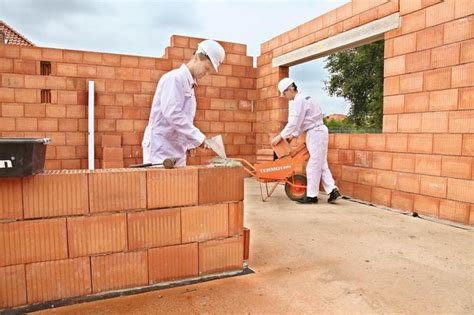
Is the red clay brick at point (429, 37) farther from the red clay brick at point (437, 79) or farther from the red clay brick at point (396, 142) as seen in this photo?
the red clay brick at point (396, 142)

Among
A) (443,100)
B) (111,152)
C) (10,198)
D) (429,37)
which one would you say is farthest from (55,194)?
(111,152)

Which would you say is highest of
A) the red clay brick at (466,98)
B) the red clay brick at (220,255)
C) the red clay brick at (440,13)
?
the red clay brick at (440,13)

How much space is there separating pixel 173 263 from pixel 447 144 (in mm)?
2959

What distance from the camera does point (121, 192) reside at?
5.98ft

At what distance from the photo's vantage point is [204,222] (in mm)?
2037

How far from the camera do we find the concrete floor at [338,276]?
5.59 feet

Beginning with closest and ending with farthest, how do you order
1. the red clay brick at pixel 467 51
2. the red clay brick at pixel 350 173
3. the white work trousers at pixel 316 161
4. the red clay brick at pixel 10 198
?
the red clay brick at pixel 10 198 < the red clay brick at pixel 467 51 < the white work trousers at pixel 316 161 < the red clay brick at pixel 350 173

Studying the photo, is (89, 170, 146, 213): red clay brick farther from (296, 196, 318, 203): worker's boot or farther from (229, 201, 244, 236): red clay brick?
(296, 196, 318, 203): worker's boot

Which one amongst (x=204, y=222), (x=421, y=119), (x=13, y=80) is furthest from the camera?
(x=13, y=80)

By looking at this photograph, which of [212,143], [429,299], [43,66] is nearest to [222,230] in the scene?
[212,143]

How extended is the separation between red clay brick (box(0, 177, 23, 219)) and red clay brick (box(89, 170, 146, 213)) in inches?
12.3

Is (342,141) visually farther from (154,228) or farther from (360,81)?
(360,81)

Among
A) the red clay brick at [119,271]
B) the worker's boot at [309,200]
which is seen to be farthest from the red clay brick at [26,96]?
the red clay brick at [119,271]

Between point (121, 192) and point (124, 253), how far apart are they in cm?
33
